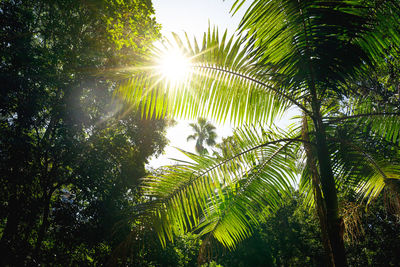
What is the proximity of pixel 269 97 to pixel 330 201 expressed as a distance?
1.36m

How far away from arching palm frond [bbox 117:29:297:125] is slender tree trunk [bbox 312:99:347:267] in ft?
1.50

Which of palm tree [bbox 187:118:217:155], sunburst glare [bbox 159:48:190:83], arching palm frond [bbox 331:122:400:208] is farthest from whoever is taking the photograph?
palm tree [bbox 187:118:217:155]

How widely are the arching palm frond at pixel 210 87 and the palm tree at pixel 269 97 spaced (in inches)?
0.5

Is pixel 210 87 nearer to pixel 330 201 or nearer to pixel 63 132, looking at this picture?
pixel 330 201

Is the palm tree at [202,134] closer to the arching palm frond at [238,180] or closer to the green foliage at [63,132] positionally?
the green foliage at [63,132]

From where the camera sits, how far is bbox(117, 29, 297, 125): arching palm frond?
2418 millimetres

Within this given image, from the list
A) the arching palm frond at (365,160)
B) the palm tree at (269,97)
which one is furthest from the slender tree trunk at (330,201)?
the arching palm frond at (365,160)

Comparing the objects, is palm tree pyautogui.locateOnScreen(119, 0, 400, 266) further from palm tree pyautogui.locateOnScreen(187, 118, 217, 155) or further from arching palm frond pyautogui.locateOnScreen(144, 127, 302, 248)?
palm tree pyautogui.locateOnScreen(187, 118, 217, 155)

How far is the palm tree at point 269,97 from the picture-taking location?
1.86 m

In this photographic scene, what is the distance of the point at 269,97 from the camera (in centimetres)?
276

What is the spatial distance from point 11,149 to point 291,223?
2522 centimetres

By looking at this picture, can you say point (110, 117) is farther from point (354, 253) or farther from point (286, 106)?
point (354, 253)

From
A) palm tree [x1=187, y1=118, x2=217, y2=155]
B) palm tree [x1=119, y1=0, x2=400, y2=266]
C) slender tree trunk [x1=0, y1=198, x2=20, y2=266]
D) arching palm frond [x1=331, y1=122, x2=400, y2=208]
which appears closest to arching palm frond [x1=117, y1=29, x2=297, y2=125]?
palm tree [x1=119, y1=0, x2=400, y2=266]

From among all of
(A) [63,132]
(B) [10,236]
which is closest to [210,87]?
(A) [63,132]
